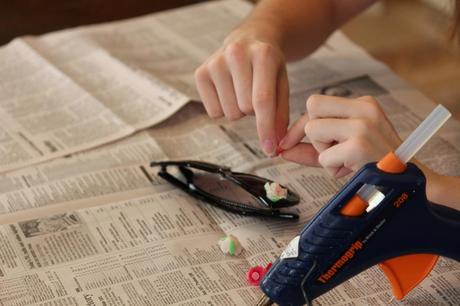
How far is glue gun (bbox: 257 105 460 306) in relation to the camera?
588 mm

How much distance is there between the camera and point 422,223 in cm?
62

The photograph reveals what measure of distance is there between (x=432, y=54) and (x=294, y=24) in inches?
35.5

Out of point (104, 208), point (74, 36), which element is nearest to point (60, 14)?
point (74, 36)

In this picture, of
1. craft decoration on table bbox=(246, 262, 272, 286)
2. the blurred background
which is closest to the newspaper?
craft decoration on table bbox=(246, 262, 272, 286)

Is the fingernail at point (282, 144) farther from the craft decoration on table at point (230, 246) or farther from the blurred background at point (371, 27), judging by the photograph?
the blurred background at point (371, 27)

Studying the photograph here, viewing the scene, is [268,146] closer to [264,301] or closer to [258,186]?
[258,186]

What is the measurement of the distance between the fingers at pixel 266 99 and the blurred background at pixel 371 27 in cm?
90

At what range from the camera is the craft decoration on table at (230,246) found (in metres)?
0.76

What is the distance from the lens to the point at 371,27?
2045 millimetres

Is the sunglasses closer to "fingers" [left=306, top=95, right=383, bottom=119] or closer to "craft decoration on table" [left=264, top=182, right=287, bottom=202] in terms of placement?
"craft decoration on table" [left=264, top=182, right=287, bottom=202]

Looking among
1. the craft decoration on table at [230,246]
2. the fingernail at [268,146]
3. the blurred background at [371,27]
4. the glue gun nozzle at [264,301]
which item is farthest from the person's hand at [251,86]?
the blurred background at [371,27]

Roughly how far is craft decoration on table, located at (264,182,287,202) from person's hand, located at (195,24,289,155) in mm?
37

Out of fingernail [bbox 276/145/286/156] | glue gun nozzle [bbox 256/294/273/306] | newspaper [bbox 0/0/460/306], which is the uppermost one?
fingernail [bbox 276/145/286/156]

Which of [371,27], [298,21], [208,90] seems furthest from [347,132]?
[371,27]
